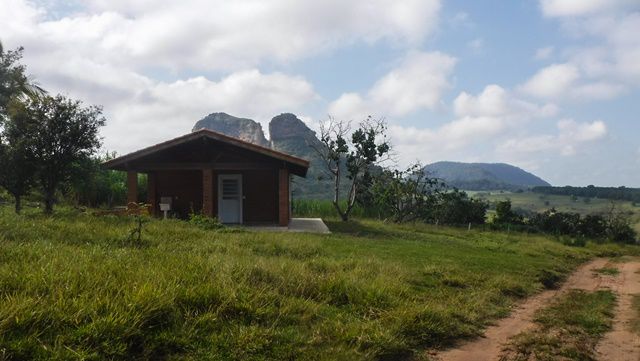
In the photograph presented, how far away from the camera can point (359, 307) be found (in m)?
6.78

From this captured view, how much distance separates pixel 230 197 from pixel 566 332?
16.4 metres

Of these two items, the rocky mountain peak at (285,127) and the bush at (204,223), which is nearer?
the bush at (204,223)

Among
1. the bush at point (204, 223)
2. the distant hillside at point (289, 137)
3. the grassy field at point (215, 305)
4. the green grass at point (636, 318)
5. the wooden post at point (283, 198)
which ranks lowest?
the green grass at point (636, 318)

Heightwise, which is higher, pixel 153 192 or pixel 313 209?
pixel 153 192

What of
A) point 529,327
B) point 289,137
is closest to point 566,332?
point 529,327

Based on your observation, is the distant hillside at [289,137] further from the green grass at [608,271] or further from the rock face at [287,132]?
the green grass at [608,271]

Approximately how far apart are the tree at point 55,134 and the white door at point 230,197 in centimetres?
544

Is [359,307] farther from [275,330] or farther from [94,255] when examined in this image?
[94,255]

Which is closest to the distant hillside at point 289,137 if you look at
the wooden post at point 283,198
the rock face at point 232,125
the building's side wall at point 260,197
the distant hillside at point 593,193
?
the rock face at point 232,125

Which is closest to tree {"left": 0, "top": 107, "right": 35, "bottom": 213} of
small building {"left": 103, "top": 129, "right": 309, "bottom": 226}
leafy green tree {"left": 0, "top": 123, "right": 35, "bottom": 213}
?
leafy green tree {"left": 0, "top": 123, "right": 35, "bottom": 213}

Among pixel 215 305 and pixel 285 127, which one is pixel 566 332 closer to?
pixel 215 305

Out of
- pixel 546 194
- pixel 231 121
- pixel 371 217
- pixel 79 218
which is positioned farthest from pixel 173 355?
pixel 231 121

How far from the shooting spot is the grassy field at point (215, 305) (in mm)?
4426

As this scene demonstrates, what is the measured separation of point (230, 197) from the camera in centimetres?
2153
